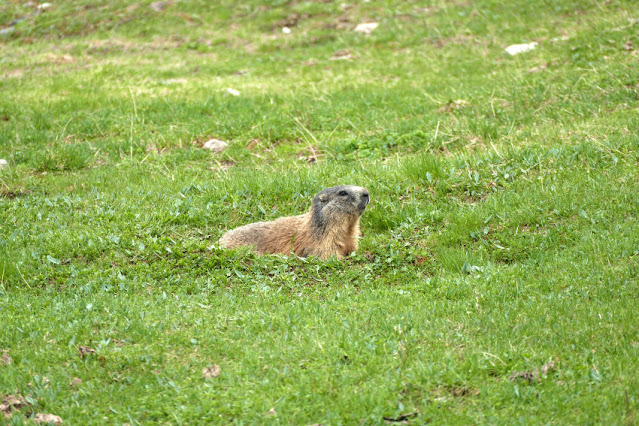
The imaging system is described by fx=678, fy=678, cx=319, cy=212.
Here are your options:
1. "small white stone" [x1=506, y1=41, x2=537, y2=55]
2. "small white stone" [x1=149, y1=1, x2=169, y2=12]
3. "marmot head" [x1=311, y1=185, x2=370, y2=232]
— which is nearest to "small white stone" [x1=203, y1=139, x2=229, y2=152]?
"marmot head" [x1=311, y1=185, x2=370, y2=232]

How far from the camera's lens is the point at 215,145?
39.4 ft

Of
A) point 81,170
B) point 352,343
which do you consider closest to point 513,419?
point 352,343

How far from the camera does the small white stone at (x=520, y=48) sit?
1565cm

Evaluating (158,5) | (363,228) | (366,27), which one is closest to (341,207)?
(363,228)

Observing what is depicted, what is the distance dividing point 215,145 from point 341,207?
4.33m

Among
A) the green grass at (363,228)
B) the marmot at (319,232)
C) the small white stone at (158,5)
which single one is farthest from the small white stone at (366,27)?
the marmot at (319,232)

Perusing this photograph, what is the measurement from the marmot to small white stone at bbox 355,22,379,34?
11043 millimetres

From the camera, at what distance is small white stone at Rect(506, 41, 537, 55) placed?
15650 millimetres

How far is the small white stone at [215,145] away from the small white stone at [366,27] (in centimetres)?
799

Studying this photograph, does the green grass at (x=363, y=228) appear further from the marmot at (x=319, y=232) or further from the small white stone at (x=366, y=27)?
the small white stone at (x=366, y=27)

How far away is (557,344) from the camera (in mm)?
5652

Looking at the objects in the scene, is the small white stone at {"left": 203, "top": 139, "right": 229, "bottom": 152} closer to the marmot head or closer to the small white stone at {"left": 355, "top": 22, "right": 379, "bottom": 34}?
the marmot head

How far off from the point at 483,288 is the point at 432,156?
3.37 m

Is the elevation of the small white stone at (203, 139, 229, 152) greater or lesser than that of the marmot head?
lesser
